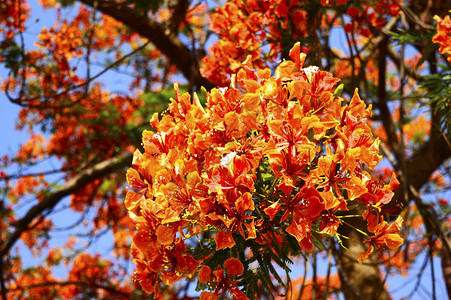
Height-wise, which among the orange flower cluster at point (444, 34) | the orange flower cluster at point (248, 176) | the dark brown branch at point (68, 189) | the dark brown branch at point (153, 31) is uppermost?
the dark brown branch at point (153, 31)

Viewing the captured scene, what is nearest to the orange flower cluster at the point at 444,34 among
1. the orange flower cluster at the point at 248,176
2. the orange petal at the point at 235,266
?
the orange flower cluster at the point at 248,176

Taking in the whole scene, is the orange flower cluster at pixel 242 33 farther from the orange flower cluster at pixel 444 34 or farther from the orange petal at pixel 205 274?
the orange petal at pixel 205 274

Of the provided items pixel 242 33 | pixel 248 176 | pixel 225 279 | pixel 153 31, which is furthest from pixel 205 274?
pixel 153 31

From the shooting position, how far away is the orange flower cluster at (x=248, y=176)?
1.06 meters

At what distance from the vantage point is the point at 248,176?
1.05 metres

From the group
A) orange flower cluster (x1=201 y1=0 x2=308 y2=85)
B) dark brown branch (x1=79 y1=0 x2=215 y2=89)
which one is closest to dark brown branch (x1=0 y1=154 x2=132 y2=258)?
dark brown branch (x1=79 y1=0 x2=215 y2=89)

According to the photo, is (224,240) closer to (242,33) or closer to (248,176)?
(248,176)

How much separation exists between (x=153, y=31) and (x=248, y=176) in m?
3.37

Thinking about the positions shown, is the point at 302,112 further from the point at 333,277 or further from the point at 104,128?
the point at 333,277

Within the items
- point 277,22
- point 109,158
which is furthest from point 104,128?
point 277,22

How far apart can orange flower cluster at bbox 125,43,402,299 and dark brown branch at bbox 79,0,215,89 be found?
240cm

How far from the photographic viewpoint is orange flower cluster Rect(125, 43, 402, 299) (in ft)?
3.46

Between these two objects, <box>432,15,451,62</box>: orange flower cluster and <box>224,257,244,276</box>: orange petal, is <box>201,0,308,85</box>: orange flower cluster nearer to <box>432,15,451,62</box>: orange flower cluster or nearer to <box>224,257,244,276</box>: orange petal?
<box>432,15,451,62</box>: orange flower cluster

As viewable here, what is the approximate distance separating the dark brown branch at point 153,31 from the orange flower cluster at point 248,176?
240 centimetres
